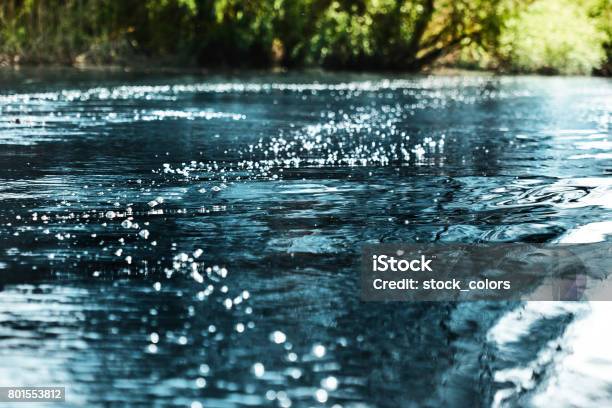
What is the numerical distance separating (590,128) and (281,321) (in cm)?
1186

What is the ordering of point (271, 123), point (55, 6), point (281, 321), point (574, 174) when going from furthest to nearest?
1. point (55, 6)
2. point (271, 123)
3. point (574, 174)
4. point (281, 321)

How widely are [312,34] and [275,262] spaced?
1393 inches

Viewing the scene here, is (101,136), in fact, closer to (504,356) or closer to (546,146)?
(546,146)

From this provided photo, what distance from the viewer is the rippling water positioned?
151 inches

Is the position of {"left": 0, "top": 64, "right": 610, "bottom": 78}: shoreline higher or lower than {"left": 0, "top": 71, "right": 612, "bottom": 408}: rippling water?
lower

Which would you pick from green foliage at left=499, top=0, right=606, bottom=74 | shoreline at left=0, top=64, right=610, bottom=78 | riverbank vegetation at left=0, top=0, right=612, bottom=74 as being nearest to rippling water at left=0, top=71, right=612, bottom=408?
shoreline at left=0, top=64, right=610, bottom=78

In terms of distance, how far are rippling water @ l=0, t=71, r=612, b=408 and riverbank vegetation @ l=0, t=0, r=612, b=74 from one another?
2300cm

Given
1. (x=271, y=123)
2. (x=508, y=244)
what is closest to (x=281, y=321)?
(x=508, y=244)

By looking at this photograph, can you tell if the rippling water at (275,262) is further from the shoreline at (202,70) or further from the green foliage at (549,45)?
the green foliage at (549,45)

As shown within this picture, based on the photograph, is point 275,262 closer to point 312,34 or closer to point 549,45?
point 312,34

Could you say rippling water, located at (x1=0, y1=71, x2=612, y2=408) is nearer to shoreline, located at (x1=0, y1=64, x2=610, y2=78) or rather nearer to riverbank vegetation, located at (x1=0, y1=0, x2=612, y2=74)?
shoreline, located at (x1=0, y1=64, x2=610, y2=78)

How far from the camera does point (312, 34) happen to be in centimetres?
4038

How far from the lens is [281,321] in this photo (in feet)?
14.9

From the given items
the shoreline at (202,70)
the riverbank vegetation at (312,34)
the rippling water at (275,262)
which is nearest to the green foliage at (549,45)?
the riverbank vegetation at (312,34)
